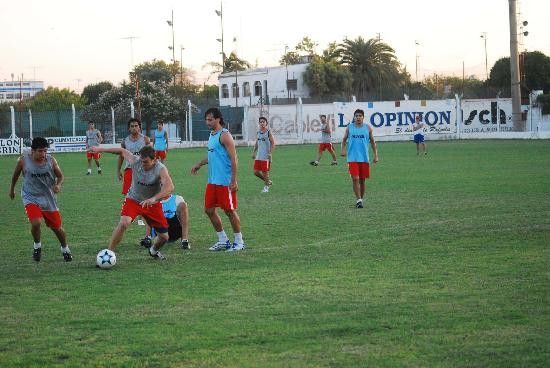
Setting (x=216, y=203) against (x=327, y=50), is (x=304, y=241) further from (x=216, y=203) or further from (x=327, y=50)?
(x=327, y=50)

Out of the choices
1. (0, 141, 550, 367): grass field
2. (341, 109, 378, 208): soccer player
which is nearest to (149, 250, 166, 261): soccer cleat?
(0, 141, 550, 367): grass field

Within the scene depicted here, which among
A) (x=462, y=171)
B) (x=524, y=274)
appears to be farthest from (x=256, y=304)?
(x=462, y=171)

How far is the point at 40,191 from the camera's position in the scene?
1138 cm

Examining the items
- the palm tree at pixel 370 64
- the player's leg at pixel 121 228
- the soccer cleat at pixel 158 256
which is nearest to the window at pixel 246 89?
the palm tree at pixel 370 64

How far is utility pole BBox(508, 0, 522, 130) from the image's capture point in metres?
51.6

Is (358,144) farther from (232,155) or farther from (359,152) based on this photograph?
(232,155)

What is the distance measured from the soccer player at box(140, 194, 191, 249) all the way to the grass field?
256 mm

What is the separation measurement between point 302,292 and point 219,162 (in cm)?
377

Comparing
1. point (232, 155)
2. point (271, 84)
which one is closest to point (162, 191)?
point (232, 155)

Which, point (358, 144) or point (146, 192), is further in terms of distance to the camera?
point (358, 144)

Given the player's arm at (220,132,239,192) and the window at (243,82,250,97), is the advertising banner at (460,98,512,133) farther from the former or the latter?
the player's arm at (220,132,239,192)

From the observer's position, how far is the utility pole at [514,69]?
5159 centimetres

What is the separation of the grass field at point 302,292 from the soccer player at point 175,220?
0.26 metres

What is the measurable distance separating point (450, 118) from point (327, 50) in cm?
3996
